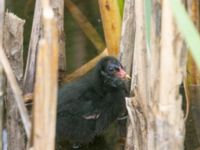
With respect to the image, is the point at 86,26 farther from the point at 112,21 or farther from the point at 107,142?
the point at 107,142

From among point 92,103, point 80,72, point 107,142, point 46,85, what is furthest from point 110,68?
point 46,85

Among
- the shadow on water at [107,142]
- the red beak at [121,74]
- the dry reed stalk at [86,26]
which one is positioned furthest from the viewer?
the dry reed stalk at [86,26]

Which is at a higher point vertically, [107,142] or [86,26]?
[86,26]

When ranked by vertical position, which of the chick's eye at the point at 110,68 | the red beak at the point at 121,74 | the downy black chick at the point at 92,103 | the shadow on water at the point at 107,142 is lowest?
the shadow on water at the point at 107,142

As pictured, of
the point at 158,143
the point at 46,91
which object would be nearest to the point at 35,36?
the point at 158,143

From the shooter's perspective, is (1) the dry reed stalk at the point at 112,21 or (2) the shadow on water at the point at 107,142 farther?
(2) the shadow on water at the point at 107,142

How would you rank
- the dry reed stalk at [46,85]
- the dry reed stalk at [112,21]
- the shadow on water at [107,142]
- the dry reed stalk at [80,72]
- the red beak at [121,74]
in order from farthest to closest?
the dry reed stalk at [80,72] → the shadow on water at [107,142] → the dry reed stalk at [112,21] → the red beak at [121,74] → the dry reed stalk at [46,85]

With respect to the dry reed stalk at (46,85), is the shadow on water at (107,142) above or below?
below

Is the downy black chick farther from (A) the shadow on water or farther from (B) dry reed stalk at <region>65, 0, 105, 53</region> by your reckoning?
(B) dry reed stalk at <region>65, 0, 105, 53</region>

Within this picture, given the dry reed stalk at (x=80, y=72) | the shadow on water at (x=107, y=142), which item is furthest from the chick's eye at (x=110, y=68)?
the dry reed stalk at (x=80, y=72)

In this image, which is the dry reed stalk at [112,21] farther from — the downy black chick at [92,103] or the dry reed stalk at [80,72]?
the dry reed stalk at [80,72]
